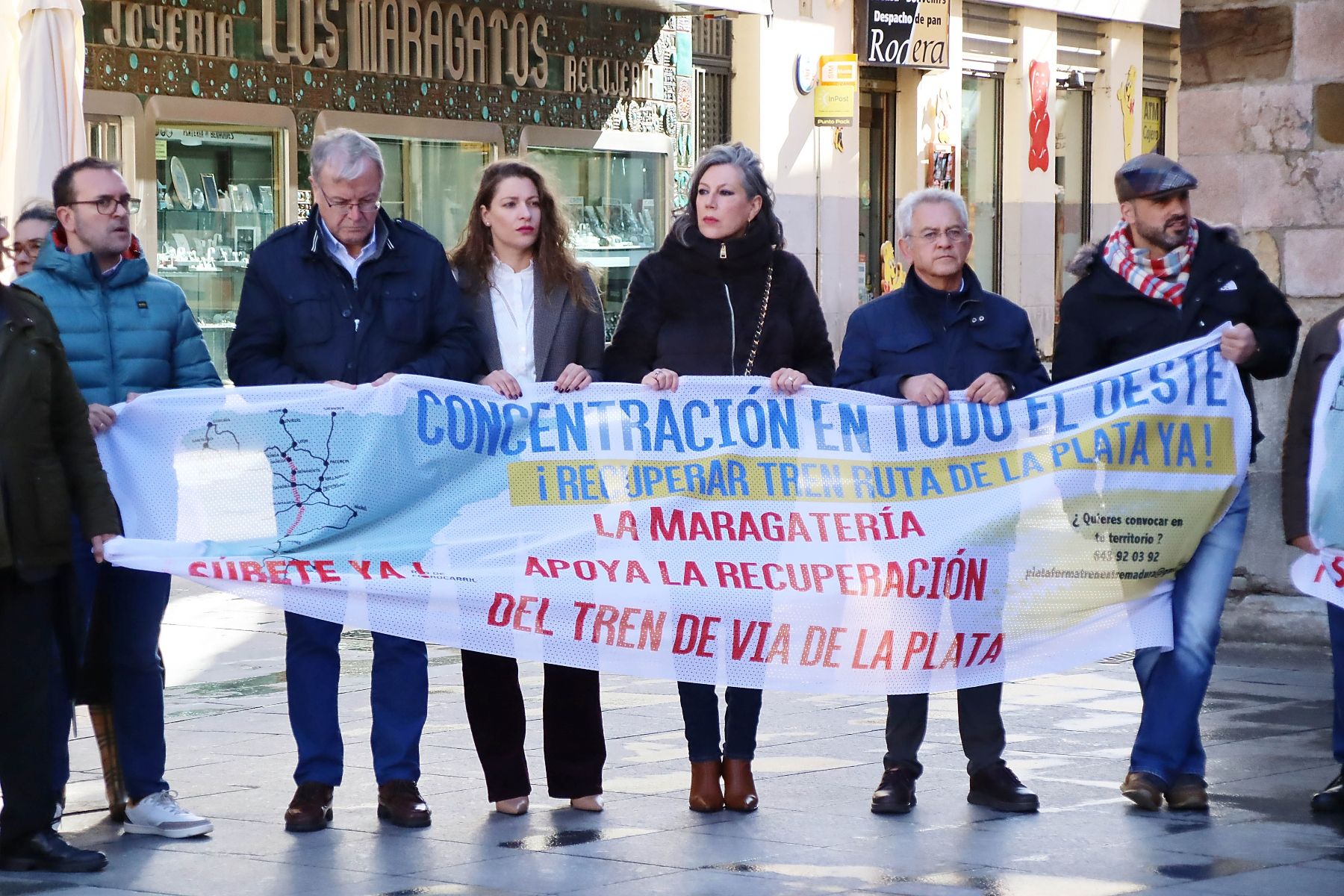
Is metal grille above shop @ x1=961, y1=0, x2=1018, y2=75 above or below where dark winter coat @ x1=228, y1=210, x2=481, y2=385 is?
above

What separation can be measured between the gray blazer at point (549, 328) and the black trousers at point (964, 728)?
1384mm

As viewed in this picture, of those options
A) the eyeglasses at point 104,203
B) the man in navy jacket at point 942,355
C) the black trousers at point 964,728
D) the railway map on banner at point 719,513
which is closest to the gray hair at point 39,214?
the eyeglasses at point 104,203

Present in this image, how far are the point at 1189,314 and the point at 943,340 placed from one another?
770 millimetres

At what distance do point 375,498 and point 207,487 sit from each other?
50cm

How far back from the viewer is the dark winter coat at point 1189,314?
6.72m

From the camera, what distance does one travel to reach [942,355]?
6.71 metres

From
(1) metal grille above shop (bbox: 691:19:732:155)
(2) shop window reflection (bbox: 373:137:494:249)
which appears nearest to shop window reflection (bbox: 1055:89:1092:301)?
(1) metal grille above shop (bbox: 691:19:732:155)

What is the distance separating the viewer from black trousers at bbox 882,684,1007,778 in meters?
6.60

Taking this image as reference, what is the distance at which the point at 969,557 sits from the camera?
658 centimetres

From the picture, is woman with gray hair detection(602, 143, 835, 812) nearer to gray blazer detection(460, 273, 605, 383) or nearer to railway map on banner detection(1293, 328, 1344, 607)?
gray blazer detection(460, 273, 605, 383)

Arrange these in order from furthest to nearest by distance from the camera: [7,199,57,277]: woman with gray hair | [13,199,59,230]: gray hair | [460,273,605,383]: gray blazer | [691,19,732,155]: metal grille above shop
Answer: [691,19,732,155]: metal grille above shop, [13,199,59,230]: gray hair, [7,199,57,277]: woman with gray hair, [460,273,605,383]: gray blazer

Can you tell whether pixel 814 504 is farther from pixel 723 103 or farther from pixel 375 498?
pixel 723 103

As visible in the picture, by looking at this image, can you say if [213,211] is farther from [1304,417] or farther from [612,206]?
[1304,417]

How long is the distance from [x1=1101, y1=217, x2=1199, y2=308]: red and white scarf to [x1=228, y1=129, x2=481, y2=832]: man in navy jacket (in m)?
2.02
